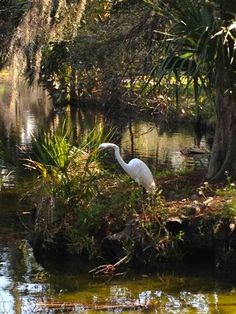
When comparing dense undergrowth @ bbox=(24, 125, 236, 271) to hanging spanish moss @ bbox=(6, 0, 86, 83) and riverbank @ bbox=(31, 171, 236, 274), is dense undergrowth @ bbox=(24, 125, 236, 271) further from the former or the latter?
hanging spanish moss @ bbox=(6, 0, 86, 83)

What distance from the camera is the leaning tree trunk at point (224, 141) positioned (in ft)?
37.2

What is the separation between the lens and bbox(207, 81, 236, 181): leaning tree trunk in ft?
37.2

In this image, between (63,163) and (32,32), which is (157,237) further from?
(32,32)

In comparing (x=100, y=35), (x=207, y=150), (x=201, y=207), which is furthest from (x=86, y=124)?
(x=201, y=207)

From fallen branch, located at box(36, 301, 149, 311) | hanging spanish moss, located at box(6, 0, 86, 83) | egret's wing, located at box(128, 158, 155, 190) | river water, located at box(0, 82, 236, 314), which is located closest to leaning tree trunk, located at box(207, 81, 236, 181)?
egret's wing, located at box(128, 158, 155, 190)

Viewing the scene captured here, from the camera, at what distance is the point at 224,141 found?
11578 mm

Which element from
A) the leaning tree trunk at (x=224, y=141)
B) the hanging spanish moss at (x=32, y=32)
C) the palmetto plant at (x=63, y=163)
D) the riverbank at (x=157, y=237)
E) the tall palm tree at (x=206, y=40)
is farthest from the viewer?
the leaning tree trunk at (x=224, y=141)

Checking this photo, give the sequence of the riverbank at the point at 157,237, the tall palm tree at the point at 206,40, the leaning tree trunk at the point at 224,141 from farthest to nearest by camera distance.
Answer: the leaning tree trunk at the point at 224,141
the tall palm tree at the point at 206,40
the riverbank at the point at 157,237

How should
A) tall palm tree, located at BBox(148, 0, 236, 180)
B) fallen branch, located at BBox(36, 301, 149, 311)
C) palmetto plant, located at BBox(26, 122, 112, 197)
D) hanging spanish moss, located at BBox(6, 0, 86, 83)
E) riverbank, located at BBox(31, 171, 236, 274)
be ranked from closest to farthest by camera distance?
fallen branch, located at BBox(36, 301, 149, 311) < riverbank, located at BBox(31, 171, 236, 274) < tall palm tree, located at BBox(148, 0, 236, 180) < palmetto plant, located at BBox(26, 122, 112, 197) < hanging spanish moss, located at BBox(6, 0, 86, 83)

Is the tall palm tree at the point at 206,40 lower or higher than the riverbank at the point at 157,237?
higher

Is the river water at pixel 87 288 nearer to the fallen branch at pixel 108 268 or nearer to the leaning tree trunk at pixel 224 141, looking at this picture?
the fallen branch at pixel 108 268

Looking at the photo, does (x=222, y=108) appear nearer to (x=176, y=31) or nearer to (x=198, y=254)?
(x=176, y=31)

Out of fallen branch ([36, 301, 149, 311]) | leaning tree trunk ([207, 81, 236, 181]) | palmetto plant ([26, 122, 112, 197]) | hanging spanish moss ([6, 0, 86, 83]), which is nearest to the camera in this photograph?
fallen branch ([36, 301, 149, 311])

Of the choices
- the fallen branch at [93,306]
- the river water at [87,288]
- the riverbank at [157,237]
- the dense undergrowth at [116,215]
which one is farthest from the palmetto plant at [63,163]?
the fallen branch at [93,306]
